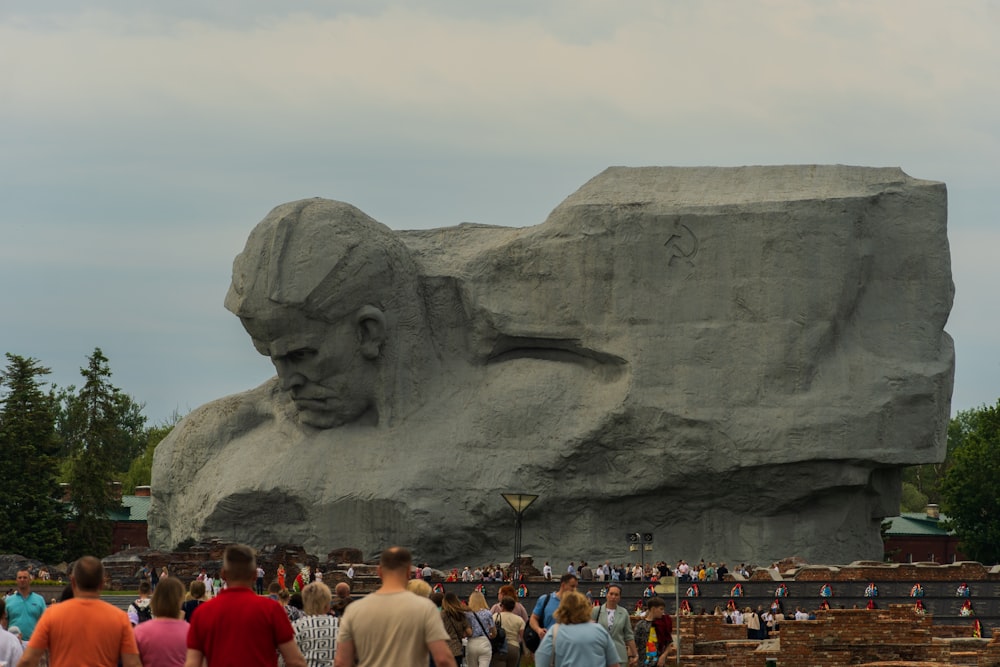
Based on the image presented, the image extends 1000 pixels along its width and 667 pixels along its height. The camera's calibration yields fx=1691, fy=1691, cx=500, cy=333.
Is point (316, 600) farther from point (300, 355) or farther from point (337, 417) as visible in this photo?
point (337, 417)

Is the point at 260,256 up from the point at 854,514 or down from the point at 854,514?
up

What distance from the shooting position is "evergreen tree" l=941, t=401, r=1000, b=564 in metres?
42.6

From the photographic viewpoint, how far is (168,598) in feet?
25.0

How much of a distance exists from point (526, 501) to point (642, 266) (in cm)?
748

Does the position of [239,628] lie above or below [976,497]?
below

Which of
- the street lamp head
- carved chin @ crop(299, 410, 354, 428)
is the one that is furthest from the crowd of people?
carved chin @ crop(299, 410, 354, 428)

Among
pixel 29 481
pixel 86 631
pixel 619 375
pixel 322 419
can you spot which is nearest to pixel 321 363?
pixel 322 419

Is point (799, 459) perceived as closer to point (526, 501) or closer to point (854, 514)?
point (854, 514)

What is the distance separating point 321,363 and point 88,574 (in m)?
19.4

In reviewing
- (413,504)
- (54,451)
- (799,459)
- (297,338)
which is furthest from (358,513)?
(54,451)

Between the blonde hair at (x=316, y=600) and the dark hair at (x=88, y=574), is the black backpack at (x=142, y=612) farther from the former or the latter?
the dark hair at (x=88, y=574)

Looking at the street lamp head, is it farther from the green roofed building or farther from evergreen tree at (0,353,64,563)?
the green roofed building

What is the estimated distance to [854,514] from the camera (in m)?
27.3

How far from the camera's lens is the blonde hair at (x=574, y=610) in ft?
28.0
